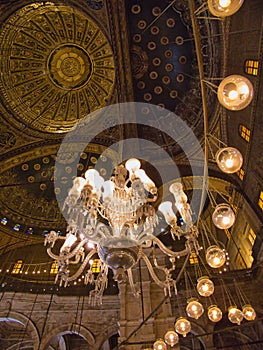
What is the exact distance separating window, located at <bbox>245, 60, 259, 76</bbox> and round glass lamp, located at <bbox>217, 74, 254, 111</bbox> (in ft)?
16.4

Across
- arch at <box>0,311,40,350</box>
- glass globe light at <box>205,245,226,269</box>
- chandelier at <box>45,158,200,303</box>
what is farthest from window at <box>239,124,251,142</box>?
arch at <box>0,311,40,350</box>

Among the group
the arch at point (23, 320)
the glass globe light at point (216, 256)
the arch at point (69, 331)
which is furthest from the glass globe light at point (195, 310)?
the arch at point (23, 320)

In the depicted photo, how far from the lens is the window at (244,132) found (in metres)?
7.77

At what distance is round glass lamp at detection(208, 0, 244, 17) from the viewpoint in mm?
2381

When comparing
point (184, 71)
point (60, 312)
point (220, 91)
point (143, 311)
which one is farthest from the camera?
point (184, 71)

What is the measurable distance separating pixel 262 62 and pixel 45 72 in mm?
8183

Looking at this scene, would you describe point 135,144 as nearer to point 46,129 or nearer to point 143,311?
point 46,129

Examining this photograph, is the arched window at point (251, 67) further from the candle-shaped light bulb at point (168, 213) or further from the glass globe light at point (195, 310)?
the glass globe light at point (195, 310)

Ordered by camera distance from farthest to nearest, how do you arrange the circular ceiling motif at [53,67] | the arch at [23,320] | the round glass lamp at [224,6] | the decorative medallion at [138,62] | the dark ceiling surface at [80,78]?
the decorative medallion at [138,62], the circular ceiling motif at [53,67], the dark ceiling surface at [80,78], the arch at [23,320], the round glass lamp at [224,6]

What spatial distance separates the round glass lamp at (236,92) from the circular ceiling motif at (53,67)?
27.7ft

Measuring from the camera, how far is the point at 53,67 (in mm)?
10891

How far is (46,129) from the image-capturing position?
11.2 meters

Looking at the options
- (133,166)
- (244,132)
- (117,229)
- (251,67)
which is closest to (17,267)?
(117,229)

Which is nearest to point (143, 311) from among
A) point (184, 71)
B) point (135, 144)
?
point (135, 144)
